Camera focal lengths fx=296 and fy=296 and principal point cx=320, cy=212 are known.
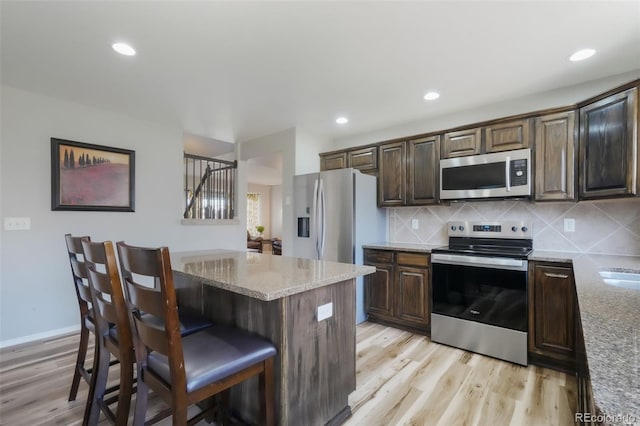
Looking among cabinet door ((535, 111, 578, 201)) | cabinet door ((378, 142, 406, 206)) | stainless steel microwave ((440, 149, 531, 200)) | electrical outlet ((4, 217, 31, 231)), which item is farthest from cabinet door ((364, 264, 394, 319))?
electrical outlet ((4, 217, 31, 231))

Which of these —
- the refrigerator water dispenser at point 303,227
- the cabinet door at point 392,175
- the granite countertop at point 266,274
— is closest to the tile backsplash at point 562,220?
the cabinet door at point 392,175

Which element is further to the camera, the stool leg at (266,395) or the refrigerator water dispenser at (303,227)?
the refrigerator water dispenser at (303,227)

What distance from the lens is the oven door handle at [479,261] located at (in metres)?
2.43

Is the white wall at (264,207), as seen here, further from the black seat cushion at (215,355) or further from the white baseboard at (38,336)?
the black seat cushion at (215,355)

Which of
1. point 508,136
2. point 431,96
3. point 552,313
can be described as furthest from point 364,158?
point 552,313

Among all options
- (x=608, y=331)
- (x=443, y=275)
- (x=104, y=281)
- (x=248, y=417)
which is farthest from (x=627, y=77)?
(x=104, y=281)

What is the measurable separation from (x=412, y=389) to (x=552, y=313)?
50.9 inches

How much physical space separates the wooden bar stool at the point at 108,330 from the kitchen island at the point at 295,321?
0.31 m

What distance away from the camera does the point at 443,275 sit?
2838mm

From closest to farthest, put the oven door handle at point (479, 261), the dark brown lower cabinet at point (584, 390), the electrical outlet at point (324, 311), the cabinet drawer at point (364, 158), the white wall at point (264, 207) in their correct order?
the dark brown lower cabinet at point (584, 390)
the electrical outlet at point (324, 311)
the oven door handle at point (479, 261)
the cabinet drawer at point (364, 158)
the white wall at point (264, 207)

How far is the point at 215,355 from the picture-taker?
1.22 meters

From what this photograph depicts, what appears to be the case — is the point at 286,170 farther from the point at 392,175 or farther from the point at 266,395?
the point at 266,395

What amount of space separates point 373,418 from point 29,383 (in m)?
2.48

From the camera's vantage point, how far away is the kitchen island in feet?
4.55
